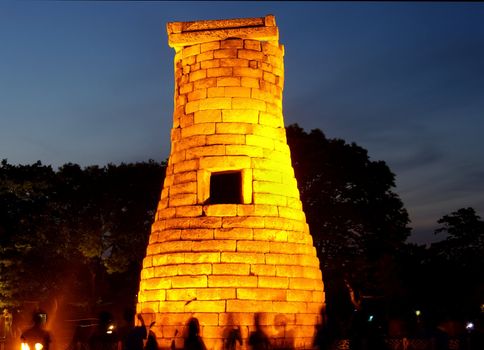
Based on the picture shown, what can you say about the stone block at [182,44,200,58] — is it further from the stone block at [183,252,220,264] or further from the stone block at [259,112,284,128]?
the stone block at [183,252,220,264]

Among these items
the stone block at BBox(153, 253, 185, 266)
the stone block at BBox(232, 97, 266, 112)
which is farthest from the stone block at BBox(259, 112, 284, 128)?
the stone block at BBox(153, 253, 185, 266)

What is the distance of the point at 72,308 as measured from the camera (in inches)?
1362

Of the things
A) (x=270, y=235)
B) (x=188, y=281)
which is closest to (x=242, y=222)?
(x=270, y=235)

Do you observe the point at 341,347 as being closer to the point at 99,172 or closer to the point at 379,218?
the point at 379,218

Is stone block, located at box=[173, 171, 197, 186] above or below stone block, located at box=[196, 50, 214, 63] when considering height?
below

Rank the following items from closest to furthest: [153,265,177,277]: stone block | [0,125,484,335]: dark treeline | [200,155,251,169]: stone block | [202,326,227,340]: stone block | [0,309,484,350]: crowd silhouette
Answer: [0,309,484,350]: crowd silhouette < [202,326,227,340]: stone block < [153,265,177,277]: stone block < [200,155,251,169]: stone block < [0,125,484,335]: dark treeline

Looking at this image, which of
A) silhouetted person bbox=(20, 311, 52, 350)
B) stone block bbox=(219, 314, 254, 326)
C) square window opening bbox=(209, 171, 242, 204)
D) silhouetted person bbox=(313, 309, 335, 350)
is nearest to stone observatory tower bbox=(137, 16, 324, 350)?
stone block bbox=(219, 314, 254, 326)

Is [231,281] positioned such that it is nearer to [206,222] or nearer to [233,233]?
[233,233]

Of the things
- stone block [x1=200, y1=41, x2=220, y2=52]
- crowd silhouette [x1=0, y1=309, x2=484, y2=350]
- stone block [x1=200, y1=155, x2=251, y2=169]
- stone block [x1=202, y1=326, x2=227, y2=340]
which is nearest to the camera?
crowd silhouette [x1=0, y1=309, x2=484, y2=350]

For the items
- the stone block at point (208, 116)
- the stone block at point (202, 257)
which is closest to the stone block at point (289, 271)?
the stone block at point (202, 257)

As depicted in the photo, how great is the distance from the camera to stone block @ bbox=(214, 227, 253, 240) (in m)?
10.8

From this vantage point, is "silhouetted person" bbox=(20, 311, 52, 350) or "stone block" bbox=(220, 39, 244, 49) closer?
"silhouetted person" bbox=(20, 311, 52, 350)

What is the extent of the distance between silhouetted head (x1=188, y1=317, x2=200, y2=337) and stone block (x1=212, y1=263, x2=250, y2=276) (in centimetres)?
92

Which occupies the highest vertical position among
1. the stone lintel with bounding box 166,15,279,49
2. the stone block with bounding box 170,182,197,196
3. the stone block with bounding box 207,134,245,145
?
the stone lintel with bounding box 166,15,279,49
